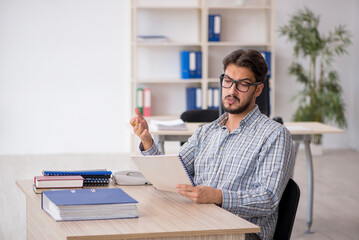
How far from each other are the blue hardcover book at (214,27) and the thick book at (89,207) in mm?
5479

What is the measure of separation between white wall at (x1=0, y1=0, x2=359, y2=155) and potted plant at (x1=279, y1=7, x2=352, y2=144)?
2130mm

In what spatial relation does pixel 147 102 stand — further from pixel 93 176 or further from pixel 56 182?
pixel 56 182

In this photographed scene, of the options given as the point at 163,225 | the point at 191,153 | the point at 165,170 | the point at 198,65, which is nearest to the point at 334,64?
the point at 198,65

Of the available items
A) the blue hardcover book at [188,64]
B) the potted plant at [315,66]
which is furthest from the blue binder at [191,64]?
the potted plant at [315,66]

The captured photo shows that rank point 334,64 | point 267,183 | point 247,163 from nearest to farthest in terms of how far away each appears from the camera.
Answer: point 267,183, point 247,163, point 334,64

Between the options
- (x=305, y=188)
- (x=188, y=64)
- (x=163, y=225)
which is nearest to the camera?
(x=163, y=225)

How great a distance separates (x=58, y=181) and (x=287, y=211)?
2.91 ft

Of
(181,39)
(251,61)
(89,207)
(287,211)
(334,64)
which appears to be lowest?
(287,211)

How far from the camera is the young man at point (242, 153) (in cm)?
211

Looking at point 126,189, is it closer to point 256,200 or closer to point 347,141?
point 256,200

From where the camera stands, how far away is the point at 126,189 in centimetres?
238

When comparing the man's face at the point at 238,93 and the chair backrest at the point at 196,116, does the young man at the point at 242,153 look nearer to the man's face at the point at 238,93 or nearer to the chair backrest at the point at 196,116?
the man's face at the point at 238,93

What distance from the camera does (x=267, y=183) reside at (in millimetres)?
2133

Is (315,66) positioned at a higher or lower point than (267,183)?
higher
